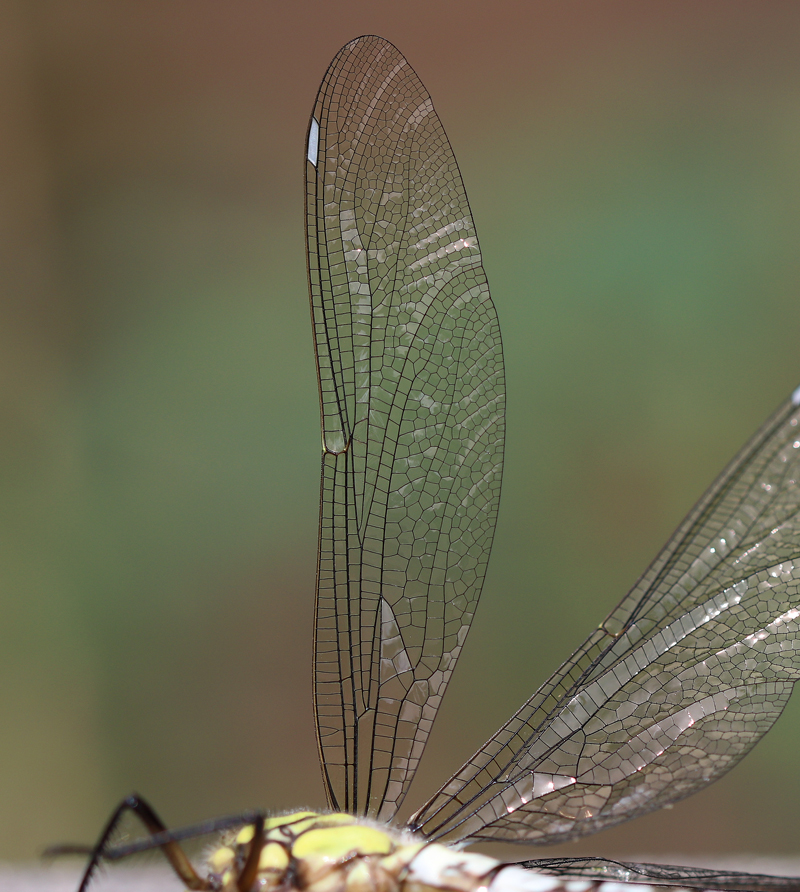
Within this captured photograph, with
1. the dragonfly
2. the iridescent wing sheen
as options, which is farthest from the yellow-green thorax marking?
the iridescent wing sheen

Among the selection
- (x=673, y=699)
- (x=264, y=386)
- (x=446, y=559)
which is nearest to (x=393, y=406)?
(x=446, y=559)

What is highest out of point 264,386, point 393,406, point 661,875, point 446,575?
point 264,386

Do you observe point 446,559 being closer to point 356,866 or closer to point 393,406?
point 393,406

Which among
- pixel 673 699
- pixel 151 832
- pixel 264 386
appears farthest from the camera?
pixel 264 386

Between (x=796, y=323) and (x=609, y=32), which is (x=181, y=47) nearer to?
(x=609, y=32)

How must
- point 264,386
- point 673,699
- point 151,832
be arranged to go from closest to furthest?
point 151,832 < point 673,699 < point 264,386

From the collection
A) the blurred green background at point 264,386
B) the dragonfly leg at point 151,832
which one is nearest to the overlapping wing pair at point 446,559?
the dragonfly leg at point 151,832

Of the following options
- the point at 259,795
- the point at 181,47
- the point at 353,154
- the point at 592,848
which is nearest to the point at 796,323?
the point at 592,848

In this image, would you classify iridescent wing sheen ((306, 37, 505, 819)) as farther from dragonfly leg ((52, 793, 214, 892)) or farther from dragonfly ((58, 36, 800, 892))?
dragonfly leg ((52, 793, 214, 892))
